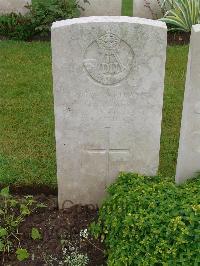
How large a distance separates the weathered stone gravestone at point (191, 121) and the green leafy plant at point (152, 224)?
25cm

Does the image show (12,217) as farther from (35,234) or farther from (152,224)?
(152,224)

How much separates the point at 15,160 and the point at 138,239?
1.93m

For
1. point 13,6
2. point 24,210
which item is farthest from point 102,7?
point 24,210

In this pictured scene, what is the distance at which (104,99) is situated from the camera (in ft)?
11.3

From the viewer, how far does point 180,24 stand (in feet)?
23.8

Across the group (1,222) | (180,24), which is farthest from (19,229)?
(180,24)

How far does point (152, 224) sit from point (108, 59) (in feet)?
3.56

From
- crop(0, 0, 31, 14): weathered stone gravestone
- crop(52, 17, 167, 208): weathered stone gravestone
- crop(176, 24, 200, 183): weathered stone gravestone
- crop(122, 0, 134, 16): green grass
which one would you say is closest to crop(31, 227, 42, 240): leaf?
crop(52, 17, 167, 208): weathered stone gravestone

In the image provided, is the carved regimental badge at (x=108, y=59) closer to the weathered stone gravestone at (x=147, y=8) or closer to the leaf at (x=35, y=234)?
the leaf at (x=35, y=234)

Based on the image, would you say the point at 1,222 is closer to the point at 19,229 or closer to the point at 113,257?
the point at 19,229

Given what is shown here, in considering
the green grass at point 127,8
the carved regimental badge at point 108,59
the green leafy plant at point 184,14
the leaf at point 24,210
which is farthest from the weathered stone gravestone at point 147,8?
the leaf at point 24,210

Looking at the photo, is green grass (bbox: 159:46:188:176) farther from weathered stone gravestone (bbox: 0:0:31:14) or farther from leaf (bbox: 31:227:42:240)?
weathered stone gravestone (bbox: 0:0:31:14)

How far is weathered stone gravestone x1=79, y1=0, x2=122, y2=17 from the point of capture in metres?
7.43

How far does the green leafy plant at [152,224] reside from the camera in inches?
116
